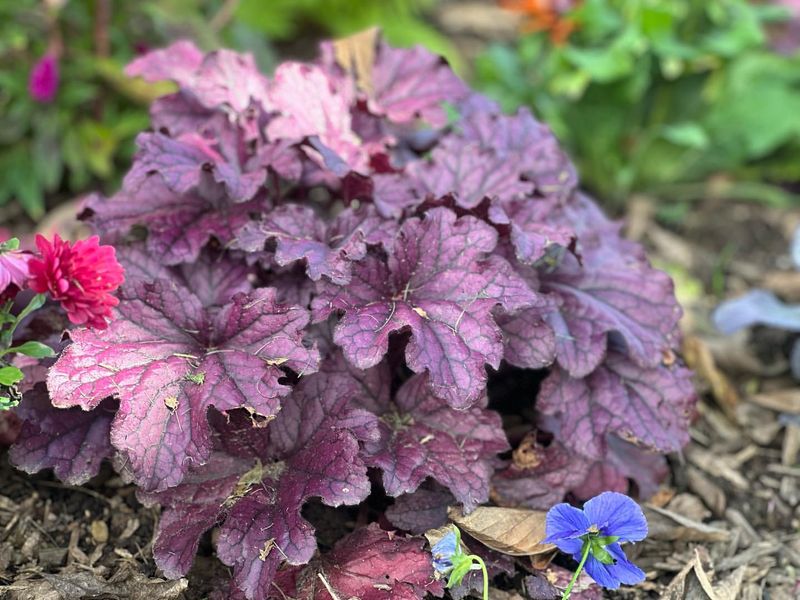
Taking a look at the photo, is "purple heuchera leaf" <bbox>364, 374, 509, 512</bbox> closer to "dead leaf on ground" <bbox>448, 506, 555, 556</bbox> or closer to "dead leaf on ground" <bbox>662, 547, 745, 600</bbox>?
"dead leaf on ground" <bbox>448, 506, 555, 556</bbox>

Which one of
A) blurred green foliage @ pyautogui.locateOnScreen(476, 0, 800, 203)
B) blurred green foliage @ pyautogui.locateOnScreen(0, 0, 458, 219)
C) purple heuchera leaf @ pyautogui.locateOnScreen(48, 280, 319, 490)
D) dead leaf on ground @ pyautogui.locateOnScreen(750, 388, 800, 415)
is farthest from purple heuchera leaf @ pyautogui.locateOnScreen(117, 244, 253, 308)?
blurred green foliage @ pyautogui.locateOnScreen(476, 0, 800, 203)

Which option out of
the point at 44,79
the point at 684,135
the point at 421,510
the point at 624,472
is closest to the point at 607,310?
the point at 624,472

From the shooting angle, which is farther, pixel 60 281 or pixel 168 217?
pixel 168 217

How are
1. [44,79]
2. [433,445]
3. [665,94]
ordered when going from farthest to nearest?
[665,94] < [44,79] < [433,445]

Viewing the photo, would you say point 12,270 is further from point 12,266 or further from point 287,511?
point 287,511

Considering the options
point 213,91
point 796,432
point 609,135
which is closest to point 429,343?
point 213,91

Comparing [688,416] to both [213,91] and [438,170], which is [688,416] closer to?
[438,170]
